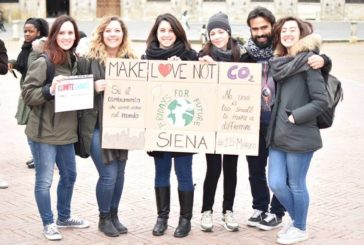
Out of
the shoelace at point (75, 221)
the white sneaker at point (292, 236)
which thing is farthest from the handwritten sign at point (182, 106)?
the shoelace at point (75, 221)

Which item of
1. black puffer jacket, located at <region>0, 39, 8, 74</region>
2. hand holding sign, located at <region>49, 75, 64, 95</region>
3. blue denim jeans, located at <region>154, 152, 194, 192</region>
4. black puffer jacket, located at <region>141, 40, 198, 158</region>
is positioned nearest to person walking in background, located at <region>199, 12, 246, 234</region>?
black puffer jacket, located at <region>141, 40, 198, 158</region>

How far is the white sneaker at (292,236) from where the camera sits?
5832mm

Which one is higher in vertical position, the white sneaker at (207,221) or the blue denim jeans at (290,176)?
the blue denim jeans at (290,176)

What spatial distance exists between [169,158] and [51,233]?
4.37ft

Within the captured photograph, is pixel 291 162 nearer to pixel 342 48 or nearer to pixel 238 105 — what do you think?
Answer: pixel 238 105

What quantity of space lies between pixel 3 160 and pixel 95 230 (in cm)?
366

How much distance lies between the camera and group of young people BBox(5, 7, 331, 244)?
217 inches

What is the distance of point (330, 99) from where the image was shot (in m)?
5.49

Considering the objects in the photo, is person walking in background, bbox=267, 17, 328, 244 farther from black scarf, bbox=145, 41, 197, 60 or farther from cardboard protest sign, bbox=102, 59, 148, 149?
cardboard protest sign, bbox=102, 59, 148, 149

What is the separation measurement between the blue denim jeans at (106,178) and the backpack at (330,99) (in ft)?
6.30

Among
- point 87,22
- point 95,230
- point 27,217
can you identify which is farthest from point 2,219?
point 87,22

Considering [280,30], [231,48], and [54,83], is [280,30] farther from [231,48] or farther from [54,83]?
[54,83]

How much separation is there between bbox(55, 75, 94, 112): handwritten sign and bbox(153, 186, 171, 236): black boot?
1131 mm

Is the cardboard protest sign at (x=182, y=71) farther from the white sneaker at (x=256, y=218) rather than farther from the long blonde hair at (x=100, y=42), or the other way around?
the white sneaker at (x=256, y=218)
